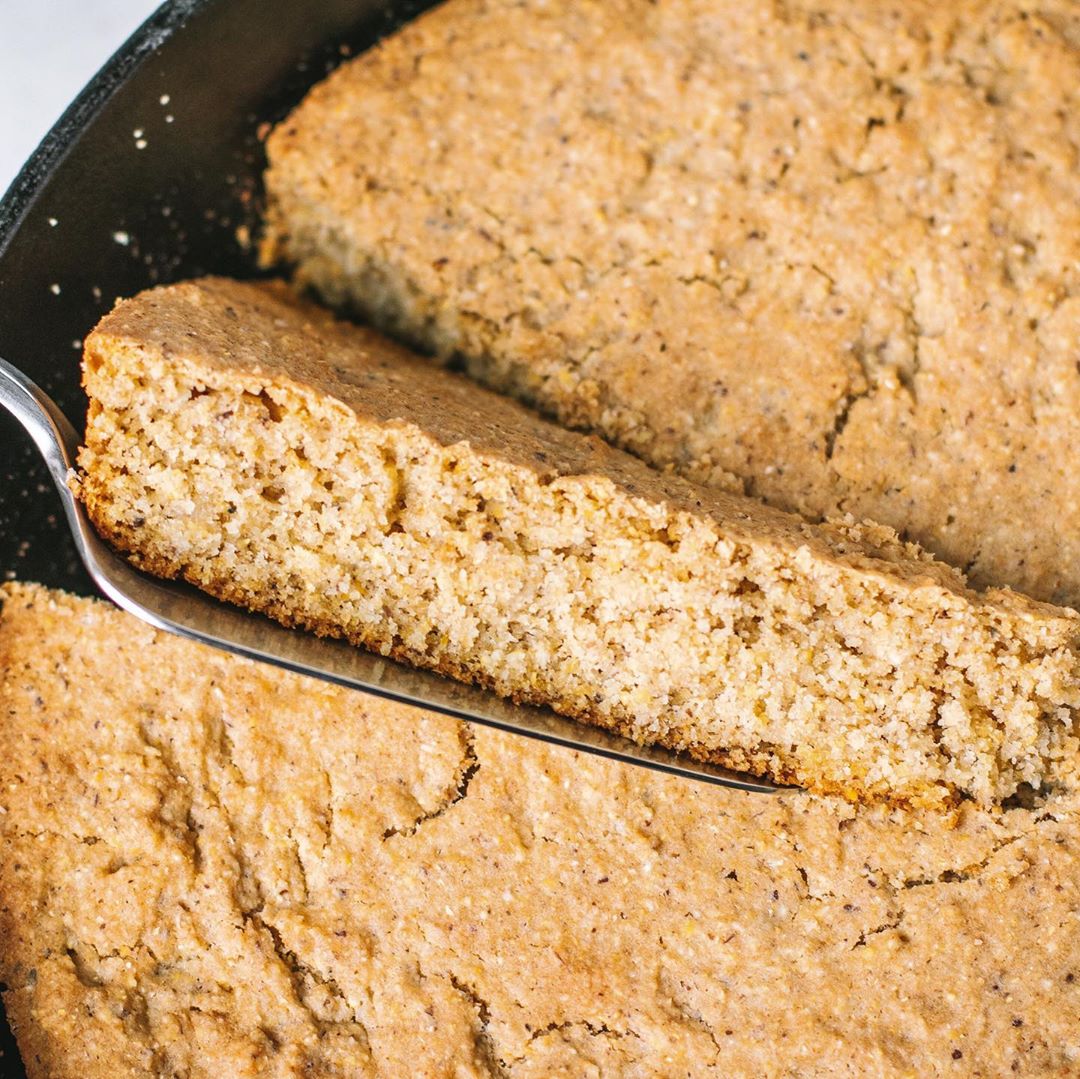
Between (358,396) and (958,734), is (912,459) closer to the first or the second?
(958,734)

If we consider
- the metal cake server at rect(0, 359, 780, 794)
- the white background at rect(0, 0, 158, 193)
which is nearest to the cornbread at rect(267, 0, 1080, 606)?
the metal cake server at rect(0, 359, 780, 794)

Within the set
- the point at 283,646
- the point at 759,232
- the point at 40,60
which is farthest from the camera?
the point at 40,60

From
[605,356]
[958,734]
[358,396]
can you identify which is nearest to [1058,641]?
[958,734]

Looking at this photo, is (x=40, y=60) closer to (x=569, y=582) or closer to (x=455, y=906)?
(x=569, y=582)

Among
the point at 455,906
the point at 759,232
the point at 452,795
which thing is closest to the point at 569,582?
the point at 452,795

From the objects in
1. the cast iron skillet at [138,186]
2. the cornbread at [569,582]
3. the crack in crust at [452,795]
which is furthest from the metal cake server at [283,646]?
the cast iron skillet at [138,186]

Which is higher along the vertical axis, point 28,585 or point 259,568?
point 259,568
